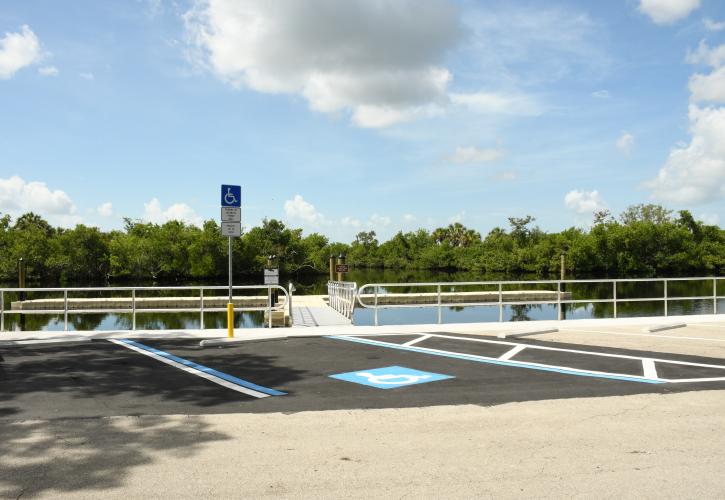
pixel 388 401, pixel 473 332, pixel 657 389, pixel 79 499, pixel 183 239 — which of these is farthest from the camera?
pixel 183 239

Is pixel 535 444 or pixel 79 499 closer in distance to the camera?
pixel 79 499

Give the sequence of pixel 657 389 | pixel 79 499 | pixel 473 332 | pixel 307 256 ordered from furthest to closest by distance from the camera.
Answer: pixel 307 256, pixel 473 332, pixel 657 389, pixel 79 499

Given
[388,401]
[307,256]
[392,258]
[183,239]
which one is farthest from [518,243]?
[388,401]

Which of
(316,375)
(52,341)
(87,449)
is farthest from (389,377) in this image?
(52,341)

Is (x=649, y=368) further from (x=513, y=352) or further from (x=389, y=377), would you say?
(x=389, y=377)

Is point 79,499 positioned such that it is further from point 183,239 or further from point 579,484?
point 183,239

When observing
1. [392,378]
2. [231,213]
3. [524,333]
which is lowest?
[392,378]

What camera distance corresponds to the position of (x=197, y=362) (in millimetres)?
9328

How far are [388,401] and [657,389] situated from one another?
352 cm

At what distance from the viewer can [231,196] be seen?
39.8ft

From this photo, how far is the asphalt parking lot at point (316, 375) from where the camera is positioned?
6.60 m

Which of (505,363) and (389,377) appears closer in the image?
(389,377)

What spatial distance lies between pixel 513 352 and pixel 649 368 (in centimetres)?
230

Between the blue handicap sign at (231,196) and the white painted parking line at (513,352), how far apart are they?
253 inches
